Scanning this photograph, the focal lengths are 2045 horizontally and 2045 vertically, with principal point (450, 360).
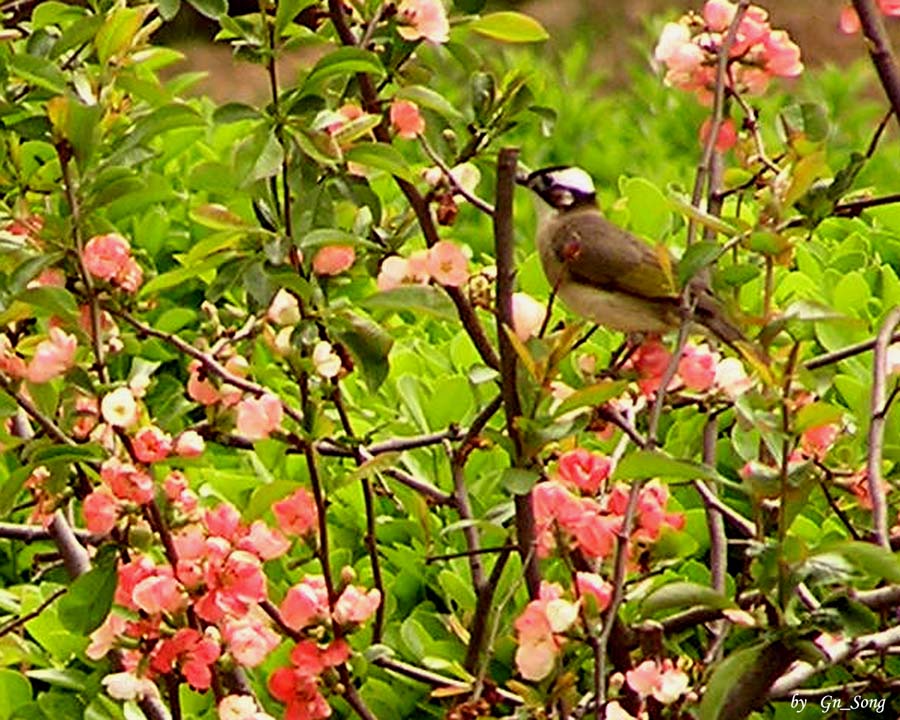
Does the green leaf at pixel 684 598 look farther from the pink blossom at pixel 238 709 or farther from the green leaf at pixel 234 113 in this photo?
the green leaf at pixel 234 113

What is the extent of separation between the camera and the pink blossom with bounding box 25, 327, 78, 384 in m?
1.98

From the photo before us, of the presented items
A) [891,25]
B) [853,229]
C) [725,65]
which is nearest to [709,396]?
[725,65]

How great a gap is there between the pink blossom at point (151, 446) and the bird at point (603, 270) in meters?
0.43

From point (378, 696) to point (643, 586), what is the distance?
0.44 m

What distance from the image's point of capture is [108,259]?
2092mm

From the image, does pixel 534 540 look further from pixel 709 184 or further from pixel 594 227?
pixel 594 227

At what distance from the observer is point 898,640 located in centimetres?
184

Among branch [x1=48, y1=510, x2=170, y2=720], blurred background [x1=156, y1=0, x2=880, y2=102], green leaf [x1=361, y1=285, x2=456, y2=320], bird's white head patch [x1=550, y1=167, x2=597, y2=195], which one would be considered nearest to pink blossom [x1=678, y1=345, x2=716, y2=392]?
green leaf [x1=361, y1=285, x2=456, y2=320]

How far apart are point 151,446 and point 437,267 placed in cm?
32

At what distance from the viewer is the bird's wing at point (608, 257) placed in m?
2.46

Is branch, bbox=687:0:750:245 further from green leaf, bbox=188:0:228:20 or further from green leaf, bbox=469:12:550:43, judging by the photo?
green leaf, bbox=188:0:228:20

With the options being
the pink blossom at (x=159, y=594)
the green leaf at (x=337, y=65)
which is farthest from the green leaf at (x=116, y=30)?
the pink blossom at (x=159, y=594)

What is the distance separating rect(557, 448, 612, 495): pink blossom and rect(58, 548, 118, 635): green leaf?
0.45 m

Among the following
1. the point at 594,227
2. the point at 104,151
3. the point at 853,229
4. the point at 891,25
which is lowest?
the point at 891,25
